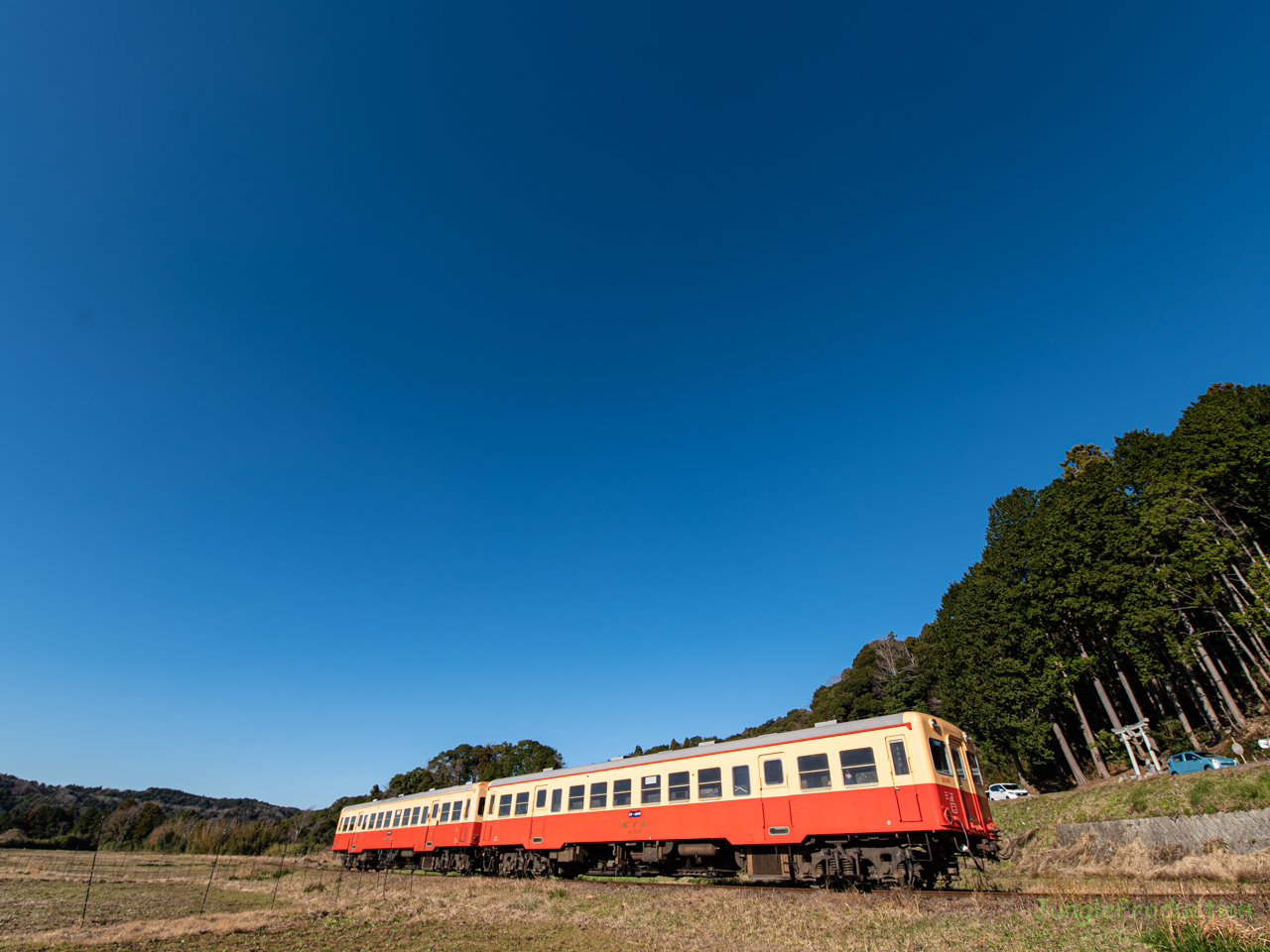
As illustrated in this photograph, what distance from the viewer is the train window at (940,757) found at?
38.4 ft

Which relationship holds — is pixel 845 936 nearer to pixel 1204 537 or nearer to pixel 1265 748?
pixel 1265 748

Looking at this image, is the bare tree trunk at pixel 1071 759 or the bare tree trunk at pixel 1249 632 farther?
the bare tree trunk at pixel 1071 759

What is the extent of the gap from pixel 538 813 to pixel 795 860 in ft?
34.6

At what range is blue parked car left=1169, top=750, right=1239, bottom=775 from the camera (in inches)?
843

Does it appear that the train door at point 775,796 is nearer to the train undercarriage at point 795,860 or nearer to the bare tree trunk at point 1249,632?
the train undercarriage at point 795,860

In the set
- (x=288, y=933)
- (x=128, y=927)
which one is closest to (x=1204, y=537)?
(x=288, y=933)

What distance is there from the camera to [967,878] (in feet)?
49.0

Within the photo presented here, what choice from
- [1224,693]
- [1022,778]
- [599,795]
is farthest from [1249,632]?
[599,795]

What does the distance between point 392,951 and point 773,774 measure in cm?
858

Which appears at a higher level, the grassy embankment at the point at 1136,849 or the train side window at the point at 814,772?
the train side window at the point at 814,772

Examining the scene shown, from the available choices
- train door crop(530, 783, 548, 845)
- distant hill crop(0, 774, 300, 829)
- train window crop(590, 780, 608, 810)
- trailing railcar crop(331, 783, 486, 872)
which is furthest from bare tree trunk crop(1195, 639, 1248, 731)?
distant hill crop(0, 774, 300, 829)

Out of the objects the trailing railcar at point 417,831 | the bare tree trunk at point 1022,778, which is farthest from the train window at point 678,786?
the bare tree trunk at point 1022,778

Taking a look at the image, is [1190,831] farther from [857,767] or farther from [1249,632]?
[1249,632]

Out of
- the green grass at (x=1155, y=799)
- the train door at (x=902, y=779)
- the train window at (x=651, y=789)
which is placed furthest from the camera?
the train window at (x=651, y=789)
